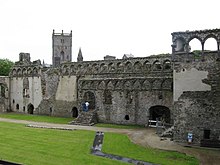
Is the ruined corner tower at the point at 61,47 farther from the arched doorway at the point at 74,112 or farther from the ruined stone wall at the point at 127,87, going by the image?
the ruined stone wall at the point at 127,87

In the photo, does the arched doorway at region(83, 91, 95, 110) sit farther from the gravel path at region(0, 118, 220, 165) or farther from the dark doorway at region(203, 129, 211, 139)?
the dark doorway at region(203, 129, 211, 139)

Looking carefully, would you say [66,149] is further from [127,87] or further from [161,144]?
[127,87]

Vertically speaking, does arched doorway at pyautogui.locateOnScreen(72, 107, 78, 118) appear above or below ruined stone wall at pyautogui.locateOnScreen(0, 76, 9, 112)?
below

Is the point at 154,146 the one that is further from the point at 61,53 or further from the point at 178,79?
the point at 61,53

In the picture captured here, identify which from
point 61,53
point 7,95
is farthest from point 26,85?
point 61,53

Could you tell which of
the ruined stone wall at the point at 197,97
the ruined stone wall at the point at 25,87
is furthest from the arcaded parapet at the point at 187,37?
the ruined stone wall at the point at 25,87

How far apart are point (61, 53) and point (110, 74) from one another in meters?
35.0

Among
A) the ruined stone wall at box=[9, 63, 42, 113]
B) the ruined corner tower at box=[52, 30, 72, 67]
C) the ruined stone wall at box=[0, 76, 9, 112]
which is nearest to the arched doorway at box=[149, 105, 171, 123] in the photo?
the ruined stone wall at box=[9, 63, 42, 113]

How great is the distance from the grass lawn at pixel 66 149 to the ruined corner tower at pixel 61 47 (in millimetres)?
42730

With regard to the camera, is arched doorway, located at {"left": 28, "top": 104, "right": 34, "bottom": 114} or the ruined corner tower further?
the ruined corner tower

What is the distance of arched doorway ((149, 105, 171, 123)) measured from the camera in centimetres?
3556

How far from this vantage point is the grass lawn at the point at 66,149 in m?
19.1

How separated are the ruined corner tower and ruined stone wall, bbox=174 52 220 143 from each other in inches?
1886

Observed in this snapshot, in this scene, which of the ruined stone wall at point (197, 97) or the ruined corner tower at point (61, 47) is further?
the ruined corner tower at point (61, 47)
